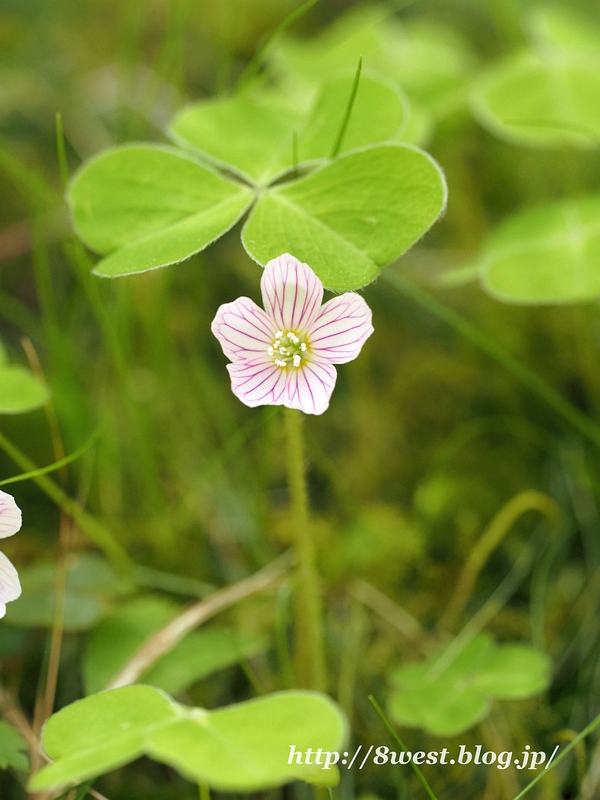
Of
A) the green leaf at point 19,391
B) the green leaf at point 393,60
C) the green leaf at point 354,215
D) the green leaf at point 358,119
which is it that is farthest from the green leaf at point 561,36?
the green leaf at point 19,391

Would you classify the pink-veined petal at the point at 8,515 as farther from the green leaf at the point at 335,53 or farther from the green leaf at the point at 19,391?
the green leaf at the point at 335,53

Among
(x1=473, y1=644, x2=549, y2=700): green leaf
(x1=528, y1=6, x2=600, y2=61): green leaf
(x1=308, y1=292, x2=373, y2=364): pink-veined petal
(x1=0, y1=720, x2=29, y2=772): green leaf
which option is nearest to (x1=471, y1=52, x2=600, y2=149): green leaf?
(x1=528, y1=6, x2=600, y2=61): green leaf

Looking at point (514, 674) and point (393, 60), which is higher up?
point (393, 60)

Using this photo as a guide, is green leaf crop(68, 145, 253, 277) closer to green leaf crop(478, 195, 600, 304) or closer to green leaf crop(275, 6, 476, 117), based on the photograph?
green leaf crop(478, 195, 600, 304)

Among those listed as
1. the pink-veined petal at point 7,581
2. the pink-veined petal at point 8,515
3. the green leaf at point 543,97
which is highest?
the green leaf at point 543,97

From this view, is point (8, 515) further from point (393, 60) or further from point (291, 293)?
point (393, 60)

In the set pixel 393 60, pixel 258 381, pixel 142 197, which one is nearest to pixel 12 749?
pixel 258 381
